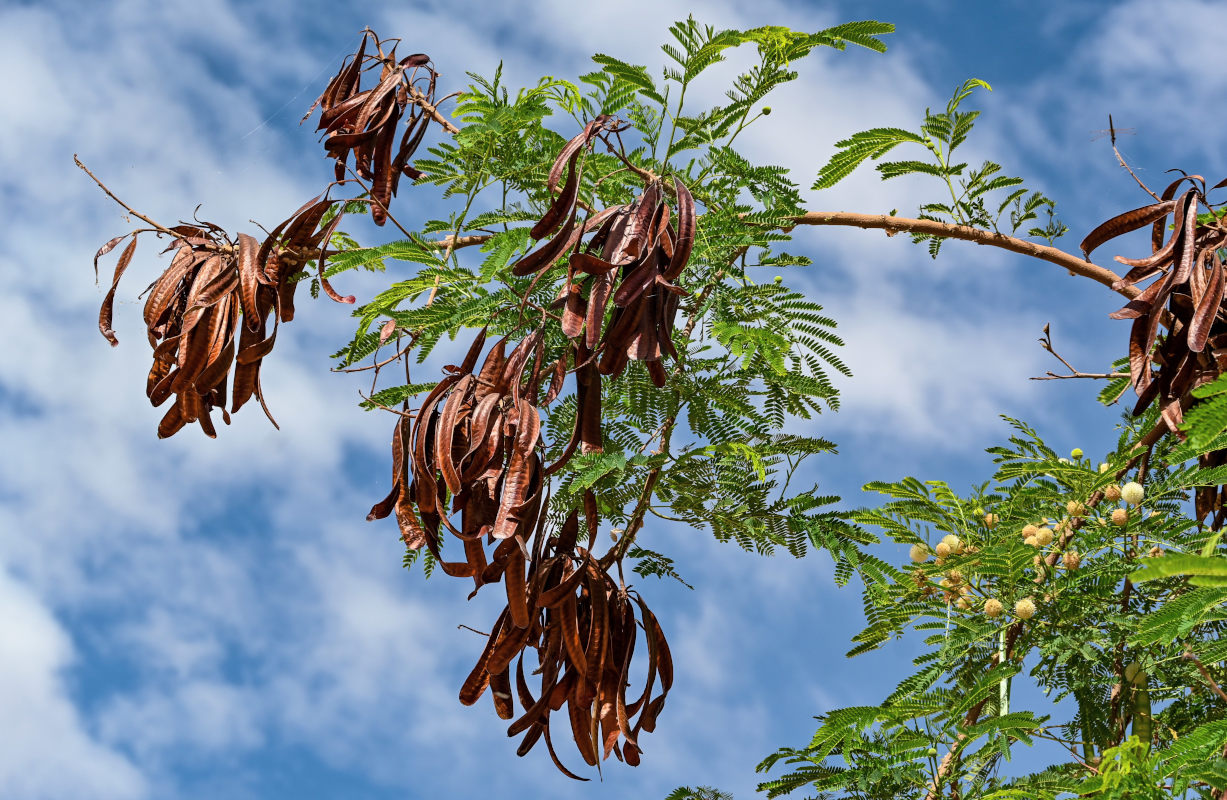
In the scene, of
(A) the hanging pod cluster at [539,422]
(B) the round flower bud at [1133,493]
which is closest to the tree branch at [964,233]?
(B) the round flower bud at [1133,493]

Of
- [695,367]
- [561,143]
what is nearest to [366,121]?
[561,143]

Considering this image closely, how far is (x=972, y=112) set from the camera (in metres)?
3.30

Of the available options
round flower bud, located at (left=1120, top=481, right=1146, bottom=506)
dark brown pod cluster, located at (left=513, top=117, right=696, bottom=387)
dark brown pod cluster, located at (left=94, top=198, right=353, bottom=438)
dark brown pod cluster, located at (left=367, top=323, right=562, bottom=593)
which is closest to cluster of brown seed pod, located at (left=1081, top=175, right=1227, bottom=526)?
round flower bud, located at (left=1120, top=481, right=1146, bottom=506)

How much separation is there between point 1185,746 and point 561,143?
211cm

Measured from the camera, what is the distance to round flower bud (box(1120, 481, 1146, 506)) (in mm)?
3050

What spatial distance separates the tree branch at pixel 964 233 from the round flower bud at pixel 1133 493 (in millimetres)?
606

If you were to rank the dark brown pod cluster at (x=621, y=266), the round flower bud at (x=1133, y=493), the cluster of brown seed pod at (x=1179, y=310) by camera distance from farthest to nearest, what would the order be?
the round flower bud at (x=1133, y=493), the cluster of brown seed pod at (x=1179, y=310), the dark brown pod cluster at (x=621, y=266)

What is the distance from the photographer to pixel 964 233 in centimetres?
338

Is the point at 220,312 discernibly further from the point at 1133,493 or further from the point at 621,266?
the point at 1133,493

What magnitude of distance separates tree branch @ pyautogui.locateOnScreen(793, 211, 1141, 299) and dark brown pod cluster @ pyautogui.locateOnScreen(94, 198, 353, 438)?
145cm

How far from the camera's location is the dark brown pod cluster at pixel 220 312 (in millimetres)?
2508

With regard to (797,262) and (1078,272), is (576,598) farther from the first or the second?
(1078,272)

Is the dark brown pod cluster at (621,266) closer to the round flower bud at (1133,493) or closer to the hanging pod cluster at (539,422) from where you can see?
the hanging pod cluster at (539,422)

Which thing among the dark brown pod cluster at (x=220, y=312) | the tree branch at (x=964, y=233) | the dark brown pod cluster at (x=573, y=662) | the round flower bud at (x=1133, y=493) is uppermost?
the tree branch at (x=964, y=233)
